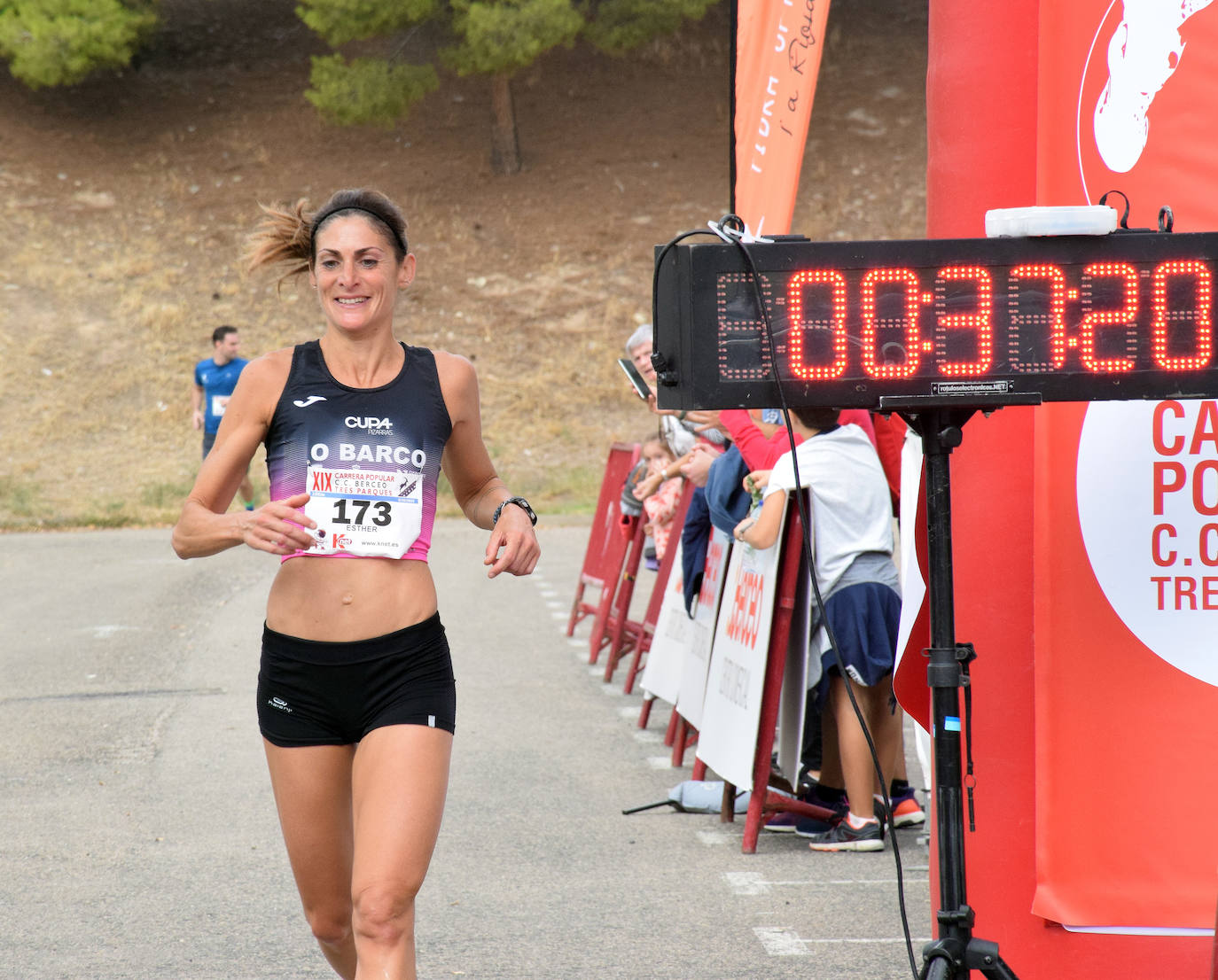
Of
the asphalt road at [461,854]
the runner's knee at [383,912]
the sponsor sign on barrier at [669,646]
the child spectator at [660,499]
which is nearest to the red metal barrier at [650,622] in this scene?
the child spectator at [660,499]

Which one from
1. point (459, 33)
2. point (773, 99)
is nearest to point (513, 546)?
point (773, 99)

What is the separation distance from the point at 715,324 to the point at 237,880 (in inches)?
135

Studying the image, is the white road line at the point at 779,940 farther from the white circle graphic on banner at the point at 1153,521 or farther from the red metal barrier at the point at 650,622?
the red metal barrier at the point at 650,622

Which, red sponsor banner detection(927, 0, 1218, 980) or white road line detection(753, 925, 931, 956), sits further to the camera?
white road line detection(753, 925, 931, 956)

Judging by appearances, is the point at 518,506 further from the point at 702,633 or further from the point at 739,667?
the point at 702,633

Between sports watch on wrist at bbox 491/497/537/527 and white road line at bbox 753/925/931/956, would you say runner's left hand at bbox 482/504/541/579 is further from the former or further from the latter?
white road line at bbox 753/925/931/956

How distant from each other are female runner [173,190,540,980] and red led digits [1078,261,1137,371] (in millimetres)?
1408

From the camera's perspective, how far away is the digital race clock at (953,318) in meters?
3.33

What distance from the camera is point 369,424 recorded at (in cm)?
376

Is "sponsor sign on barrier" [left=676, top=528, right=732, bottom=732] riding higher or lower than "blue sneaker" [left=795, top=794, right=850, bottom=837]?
higher

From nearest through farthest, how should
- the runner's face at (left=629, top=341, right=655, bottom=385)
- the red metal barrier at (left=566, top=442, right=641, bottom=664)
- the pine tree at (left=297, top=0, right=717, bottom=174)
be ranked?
the runner's face at (left=629, top=341, right=655, bottom=385) → the red metal barrier at (left=566, top=442, right=641, bottom=664) → the pine tree at (left=297, top=0, right=717, bottom=174)

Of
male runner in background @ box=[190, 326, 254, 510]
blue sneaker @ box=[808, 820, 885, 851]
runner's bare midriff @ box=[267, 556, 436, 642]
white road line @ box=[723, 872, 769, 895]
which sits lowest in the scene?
white road line @ box=[723, 872, 769, 895]

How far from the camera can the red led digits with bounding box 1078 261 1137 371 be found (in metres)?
3.37

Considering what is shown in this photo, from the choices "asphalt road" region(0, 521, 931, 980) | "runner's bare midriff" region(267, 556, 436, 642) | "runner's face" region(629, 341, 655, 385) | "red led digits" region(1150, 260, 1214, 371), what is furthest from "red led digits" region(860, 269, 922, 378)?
"runner's face" region(629, 341, 655, 385)
